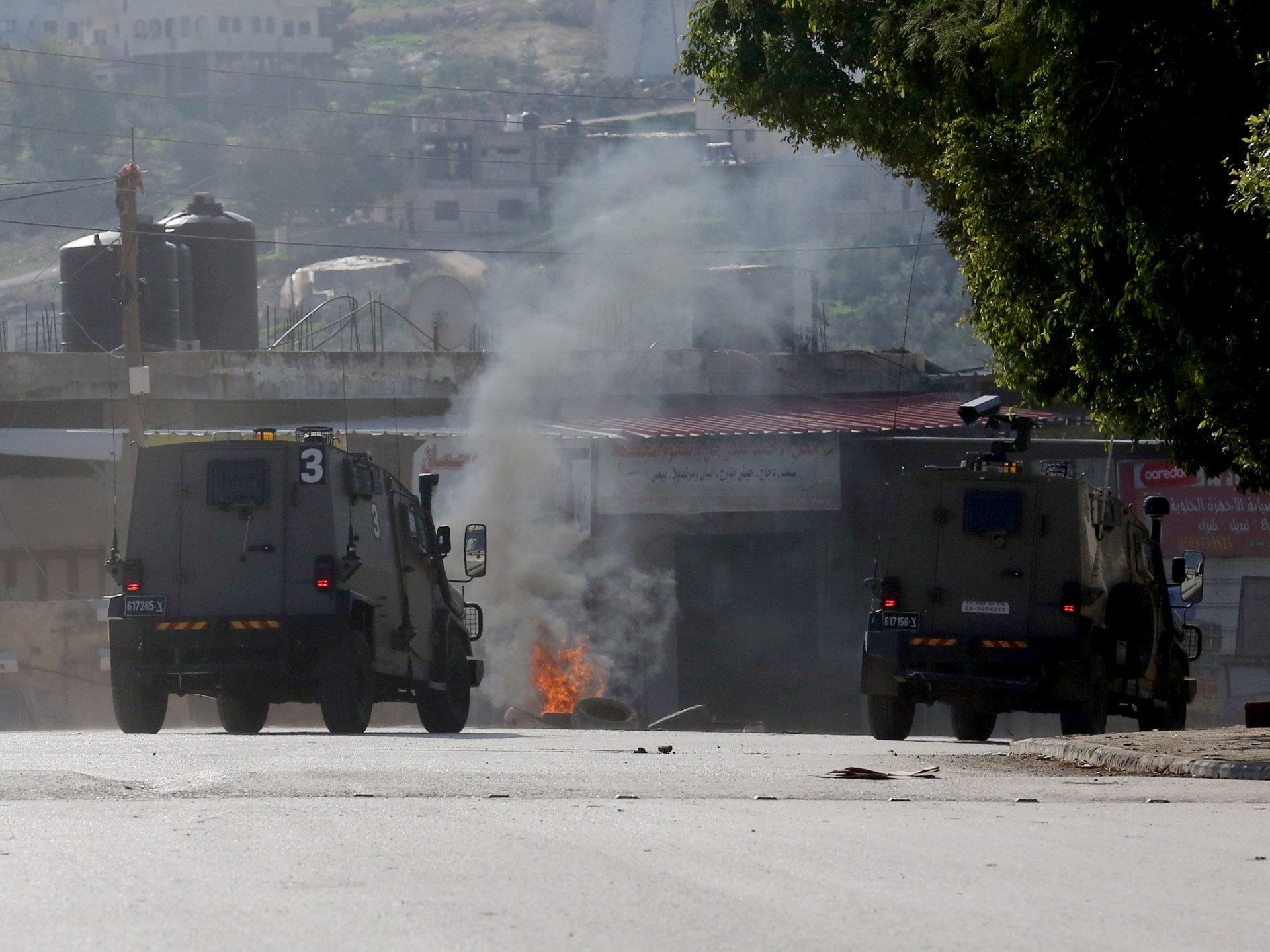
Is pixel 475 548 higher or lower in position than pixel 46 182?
lower

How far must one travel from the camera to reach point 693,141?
121500 mm

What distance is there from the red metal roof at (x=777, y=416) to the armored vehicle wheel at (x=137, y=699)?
15256 mm

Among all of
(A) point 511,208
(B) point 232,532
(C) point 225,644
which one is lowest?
(C) point 225,644

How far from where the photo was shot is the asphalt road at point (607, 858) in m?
4.69

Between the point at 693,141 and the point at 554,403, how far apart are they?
91.7 m

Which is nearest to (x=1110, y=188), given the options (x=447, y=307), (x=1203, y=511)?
(x=1203, y=511)

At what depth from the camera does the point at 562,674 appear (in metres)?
28.5

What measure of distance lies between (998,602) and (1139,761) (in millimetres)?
4138

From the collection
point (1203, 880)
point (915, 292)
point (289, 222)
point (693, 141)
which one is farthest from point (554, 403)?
point (289, 222)

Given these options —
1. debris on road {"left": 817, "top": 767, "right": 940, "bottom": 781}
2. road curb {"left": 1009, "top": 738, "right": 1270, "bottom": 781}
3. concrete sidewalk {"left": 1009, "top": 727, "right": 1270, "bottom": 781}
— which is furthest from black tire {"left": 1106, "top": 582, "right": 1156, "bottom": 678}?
debris on road {"left": 817, "top": 767, "right": 940, "bottom": 781}

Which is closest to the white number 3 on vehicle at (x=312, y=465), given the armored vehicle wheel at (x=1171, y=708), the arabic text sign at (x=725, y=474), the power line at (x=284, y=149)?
the armored vehicle wheel at (x=1171, y=708)

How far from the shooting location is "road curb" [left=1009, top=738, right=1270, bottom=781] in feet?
33.3

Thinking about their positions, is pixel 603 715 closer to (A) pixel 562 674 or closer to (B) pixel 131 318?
Result: (A) pixel 562 674

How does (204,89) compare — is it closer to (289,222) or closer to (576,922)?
(289,222)
